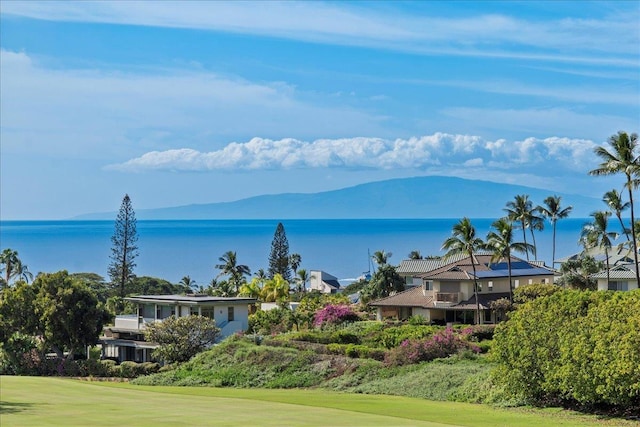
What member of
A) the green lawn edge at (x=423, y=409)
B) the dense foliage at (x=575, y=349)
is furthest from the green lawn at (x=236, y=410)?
the dense foliage at (x=575, y=349)

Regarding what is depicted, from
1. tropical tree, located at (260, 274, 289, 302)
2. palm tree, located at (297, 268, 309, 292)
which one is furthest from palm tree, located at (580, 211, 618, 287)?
palm tree, located at (297, 268, 309, 292)

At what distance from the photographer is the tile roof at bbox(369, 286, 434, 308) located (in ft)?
231

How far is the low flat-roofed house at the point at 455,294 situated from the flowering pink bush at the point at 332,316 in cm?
588

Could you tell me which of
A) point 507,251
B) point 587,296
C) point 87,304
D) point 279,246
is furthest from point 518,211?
point 587,296

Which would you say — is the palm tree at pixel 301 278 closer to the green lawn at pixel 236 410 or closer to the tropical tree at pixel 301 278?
the tropical tree at pixel 301 278

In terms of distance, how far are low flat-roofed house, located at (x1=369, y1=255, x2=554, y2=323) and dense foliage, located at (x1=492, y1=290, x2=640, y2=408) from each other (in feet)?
105

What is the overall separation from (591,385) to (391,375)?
564 inches

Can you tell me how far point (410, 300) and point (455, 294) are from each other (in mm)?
3754

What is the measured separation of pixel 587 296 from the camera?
3416cm

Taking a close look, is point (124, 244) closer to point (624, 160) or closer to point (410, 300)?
point (410, 300)

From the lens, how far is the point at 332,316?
212 feet

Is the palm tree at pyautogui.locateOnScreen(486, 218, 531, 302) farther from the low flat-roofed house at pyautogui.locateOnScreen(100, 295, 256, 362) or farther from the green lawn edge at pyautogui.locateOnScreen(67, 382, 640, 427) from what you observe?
the green lawn edge at pyautogui.locateOnScreen(67, 382, 640, 427)

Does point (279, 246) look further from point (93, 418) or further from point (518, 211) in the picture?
point (93, 418)

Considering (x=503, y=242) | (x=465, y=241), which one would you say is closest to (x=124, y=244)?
(x=465, y=241)
